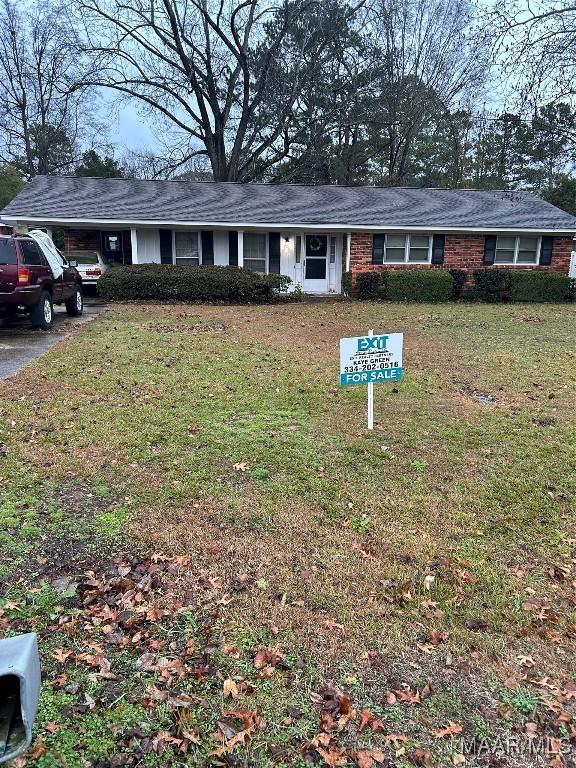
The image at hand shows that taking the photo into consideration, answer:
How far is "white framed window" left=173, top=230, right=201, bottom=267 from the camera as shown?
65.7 ft

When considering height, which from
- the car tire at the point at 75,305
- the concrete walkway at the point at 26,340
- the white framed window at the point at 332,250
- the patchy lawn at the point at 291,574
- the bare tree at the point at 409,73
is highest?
the bare tree at the point at 409,73

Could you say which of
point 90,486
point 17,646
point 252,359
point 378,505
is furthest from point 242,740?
point 252,359

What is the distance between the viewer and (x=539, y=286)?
18922 millimetres

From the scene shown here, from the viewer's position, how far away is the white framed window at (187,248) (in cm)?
2002

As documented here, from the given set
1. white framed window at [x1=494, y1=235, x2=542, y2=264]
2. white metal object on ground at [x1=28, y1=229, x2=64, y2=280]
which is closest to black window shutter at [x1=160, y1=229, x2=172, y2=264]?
white metal object on ground at [x1=28, y1=229, x2=64, y2=280]

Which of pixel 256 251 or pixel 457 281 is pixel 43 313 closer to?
pixel 256 251

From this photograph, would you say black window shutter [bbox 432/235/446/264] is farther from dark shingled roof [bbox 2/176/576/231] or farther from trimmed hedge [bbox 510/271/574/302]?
trimmed hedge [bbox 510/271/574/302]

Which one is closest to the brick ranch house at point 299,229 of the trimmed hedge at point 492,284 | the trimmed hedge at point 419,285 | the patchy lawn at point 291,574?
the trimmed hedge at point 492,284

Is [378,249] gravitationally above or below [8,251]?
below

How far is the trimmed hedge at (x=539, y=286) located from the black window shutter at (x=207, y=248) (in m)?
10.5

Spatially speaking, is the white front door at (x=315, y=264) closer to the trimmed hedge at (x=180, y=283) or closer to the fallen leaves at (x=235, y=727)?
the trimmed hedge at (x=180, y=283)

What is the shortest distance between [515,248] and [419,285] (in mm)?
4398

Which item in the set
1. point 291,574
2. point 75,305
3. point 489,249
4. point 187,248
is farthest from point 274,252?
point 291,574

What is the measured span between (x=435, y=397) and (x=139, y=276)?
12.5 m
